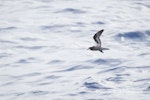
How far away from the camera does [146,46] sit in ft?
116

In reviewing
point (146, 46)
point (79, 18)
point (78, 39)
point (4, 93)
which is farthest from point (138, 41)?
point (4, 93)

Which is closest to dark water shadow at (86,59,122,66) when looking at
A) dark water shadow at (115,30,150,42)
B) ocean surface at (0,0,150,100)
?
ocean surface at (0,0,150,100)

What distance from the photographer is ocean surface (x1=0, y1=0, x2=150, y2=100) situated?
98.5 ft

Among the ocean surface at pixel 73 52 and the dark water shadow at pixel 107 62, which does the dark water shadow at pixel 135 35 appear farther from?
the dark water shadow at pixel 107 62

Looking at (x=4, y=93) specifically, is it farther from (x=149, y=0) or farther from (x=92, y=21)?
(x=149, y=0)

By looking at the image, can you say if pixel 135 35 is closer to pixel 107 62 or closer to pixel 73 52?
pixel 73 52

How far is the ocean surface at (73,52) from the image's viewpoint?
3003cm

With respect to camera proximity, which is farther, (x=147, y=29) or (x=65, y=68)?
(x=147, y=29)

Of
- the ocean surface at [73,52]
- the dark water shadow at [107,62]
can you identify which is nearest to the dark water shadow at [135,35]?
the ocean surface at [73,52]

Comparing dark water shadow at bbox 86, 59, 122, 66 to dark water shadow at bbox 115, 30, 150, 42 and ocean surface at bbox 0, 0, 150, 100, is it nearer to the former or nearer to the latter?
ocean surface at bbox 0, 0, 150, 100

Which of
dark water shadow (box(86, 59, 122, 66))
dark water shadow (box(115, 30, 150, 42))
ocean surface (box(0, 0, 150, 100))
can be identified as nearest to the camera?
ocean surface (box(0, 0, 150, 100))

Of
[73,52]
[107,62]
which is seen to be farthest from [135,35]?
[107,62]

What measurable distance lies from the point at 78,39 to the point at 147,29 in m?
4.20

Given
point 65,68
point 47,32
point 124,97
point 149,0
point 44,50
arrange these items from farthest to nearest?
1. point 149,0
2. point 47,32
3. point 44,50
4. point 65,68
5. point 124,97
